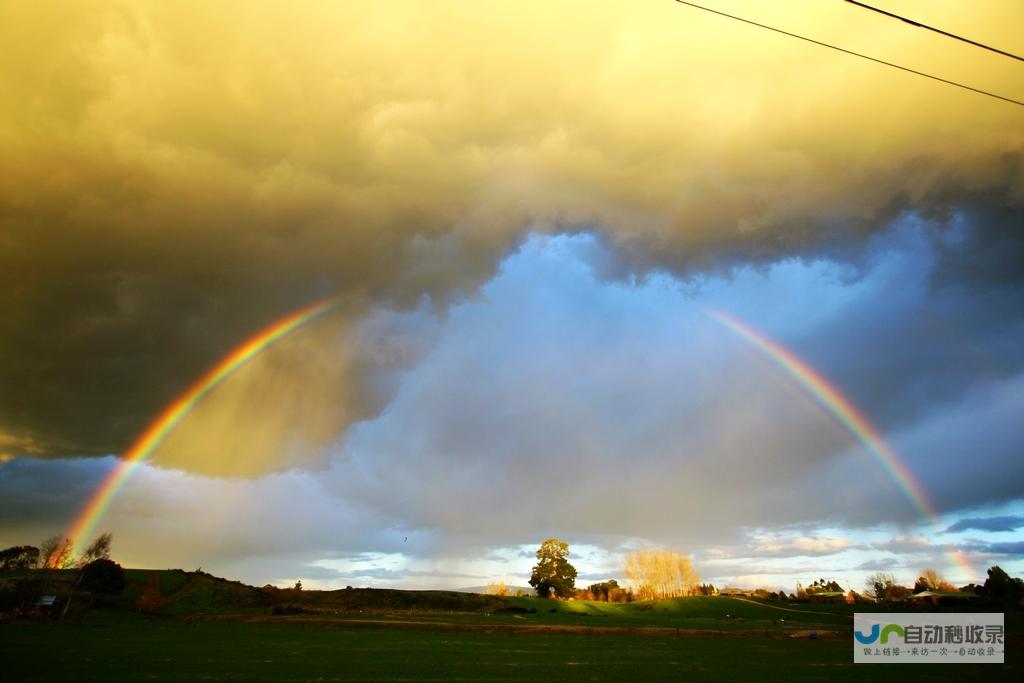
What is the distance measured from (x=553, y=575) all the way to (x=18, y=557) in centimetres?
16678

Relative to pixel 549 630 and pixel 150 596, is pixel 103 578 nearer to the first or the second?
pixel 150 596

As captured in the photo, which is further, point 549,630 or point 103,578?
point 103,578

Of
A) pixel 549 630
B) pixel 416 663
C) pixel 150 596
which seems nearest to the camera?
pixel 416 663

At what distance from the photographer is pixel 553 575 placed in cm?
16925

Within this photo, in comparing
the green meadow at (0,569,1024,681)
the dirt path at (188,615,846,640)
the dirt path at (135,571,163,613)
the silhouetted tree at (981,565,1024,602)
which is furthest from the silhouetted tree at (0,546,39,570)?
the silhouetted tree at (981,565,1024,602)

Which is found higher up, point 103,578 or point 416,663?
point 416,663

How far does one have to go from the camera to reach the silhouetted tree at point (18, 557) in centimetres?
17825

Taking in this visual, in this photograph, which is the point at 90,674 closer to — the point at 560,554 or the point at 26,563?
the point at 560,554

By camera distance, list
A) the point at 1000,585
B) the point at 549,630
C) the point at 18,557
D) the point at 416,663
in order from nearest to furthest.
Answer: the point at 416,663 → the point at 549,630 → the point at 1000,585 → the point at 18,557

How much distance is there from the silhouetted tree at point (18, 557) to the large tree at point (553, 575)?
145972 mm

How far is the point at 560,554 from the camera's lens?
569 feet

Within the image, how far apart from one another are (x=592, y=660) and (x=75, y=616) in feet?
296

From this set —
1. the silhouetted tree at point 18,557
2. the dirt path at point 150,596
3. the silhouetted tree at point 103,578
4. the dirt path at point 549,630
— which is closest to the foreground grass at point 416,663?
the dirt path at point 549,630

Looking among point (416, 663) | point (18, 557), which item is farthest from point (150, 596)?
point (416, 663)
